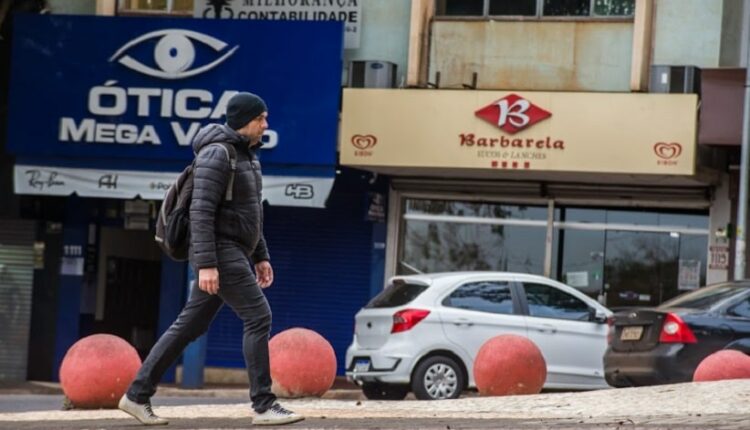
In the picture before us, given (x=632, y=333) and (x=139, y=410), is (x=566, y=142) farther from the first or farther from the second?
(x=139, y=410)

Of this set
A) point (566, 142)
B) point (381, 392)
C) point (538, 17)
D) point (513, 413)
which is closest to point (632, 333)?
point (381, 392)

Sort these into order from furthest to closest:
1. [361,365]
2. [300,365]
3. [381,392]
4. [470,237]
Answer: [470,237], [381,392], [361,365], [300,365]

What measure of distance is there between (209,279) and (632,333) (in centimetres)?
842

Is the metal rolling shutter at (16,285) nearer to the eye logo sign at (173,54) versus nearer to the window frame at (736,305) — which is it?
the eye logo sign at (173,54)

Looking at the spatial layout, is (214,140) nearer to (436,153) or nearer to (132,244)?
(436,153)

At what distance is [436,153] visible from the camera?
22719 millimetres

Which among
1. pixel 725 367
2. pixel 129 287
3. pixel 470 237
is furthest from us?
pixel 129 287

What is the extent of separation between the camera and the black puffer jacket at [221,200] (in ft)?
29.0

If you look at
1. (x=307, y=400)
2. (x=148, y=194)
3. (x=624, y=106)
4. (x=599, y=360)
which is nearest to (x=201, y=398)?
(x=148, y=194)

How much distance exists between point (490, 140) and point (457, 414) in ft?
40.7

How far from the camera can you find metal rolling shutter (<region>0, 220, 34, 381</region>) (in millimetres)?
24000

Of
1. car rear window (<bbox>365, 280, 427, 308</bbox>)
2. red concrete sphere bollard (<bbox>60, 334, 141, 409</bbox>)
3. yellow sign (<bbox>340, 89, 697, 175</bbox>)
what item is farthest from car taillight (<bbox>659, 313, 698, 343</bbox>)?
red concrete sphere bollard (<bbox>60, 334, 141, 409</bbox>)

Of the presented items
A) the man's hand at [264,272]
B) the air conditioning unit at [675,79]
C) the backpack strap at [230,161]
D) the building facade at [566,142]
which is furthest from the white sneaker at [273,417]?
the air conditioning unit at [675,79]

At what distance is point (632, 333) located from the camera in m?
16.4
